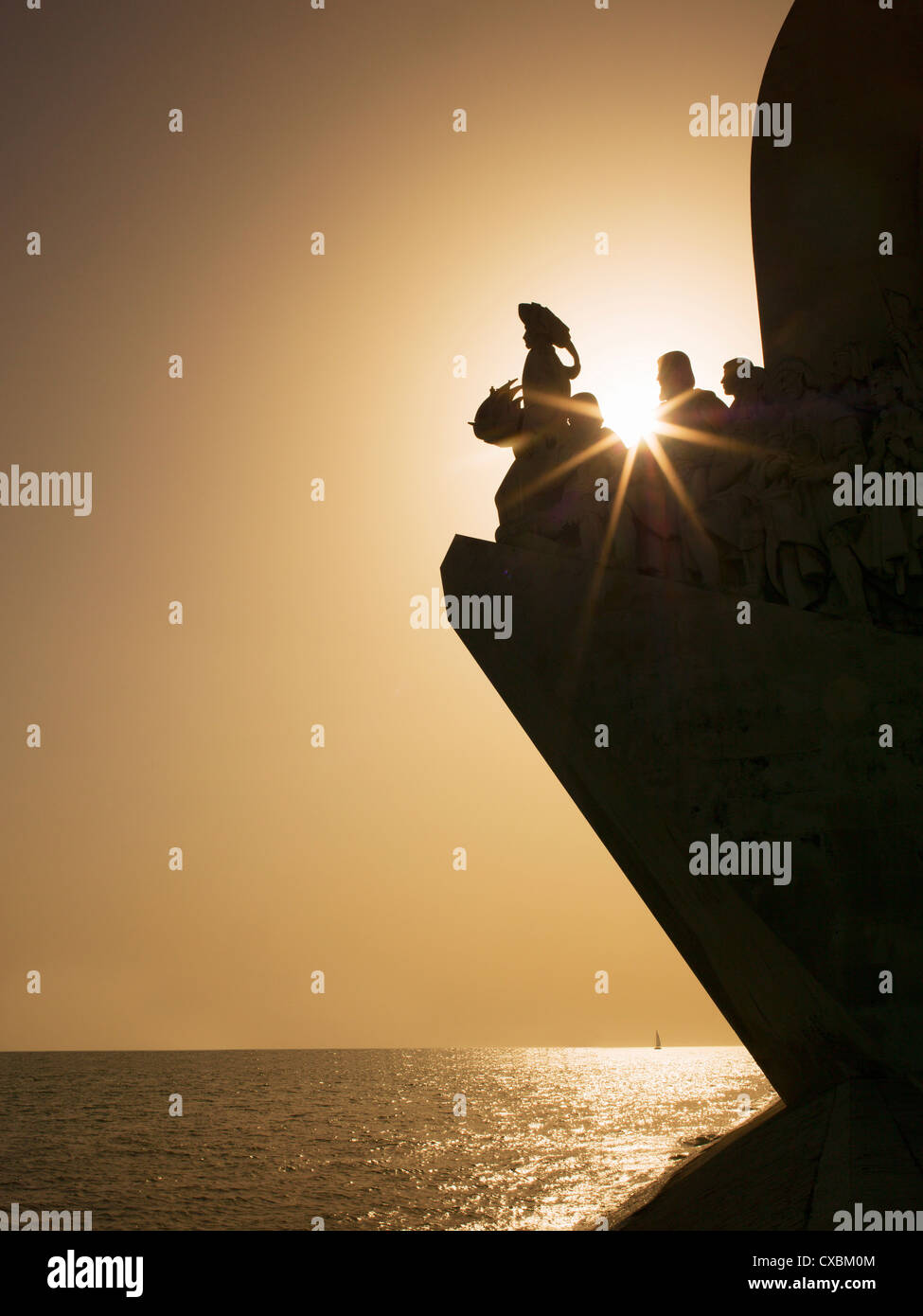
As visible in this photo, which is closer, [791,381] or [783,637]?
[783,637]

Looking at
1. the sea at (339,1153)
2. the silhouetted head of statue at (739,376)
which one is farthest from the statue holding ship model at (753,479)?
the sea at (339,1153)

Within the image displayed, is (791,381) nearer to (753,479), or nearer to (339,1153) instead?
(753,479)

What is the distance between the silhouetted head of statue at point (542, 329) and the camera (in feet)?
35.7

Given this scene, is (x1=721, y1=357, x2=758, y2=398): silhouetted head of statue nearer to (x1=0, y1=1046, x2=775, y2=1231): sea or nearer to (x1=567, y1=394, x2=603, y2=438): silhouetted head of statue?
(x1=567, y1=394, x2=603, y2=438): silhouetted head of statue

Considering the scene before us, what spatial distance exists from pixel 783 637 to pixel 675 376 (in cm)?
298

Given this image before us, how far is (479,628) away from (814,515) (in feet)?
8.92

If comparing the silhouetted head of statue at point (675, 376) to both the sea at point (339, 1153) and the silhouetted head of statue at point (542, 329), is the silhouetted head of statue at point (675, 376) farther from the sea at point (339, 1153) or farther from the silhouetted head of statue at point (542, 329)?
the sea at point (339, 1153)

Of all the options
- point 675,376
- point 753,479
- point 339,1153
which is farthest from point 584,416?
point 339,1153

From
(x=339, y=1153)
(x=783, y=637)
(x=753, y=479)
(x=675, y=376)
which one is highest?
(x=675, y=376)

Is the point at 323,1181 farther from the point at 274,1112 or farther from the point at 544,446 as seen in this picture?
the point at 274,1112

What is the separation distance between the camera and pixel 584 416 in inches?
408

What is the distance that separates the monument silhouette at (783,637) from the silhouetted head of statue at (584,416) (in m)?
0.07

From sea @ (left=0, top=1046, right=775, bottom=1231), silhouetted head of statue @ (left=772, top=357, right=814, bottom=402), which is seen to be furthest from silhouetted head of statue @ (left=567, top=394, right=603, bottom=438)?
sea @ (left=0, top=1046, right=775, bottom=1231)
